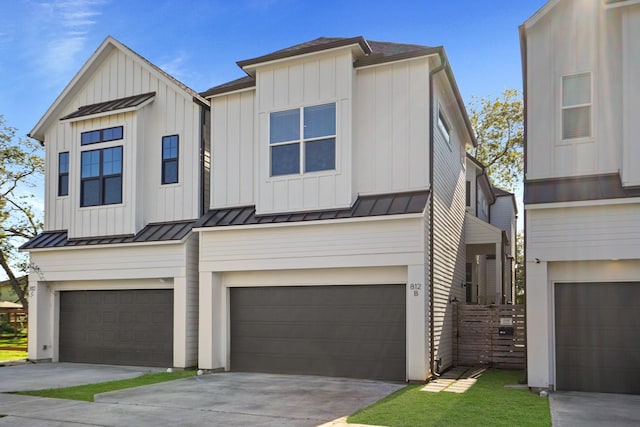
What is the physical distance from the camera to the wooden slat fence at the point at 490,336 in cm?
1369

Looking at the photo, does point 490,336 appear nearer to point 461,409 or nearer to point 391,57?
point 461,409

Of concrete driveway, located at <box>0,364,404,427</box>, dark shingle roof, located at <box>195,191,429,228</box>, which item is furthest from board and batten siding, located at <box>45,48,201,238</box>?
concrete driveway, located at <box>0,364,404,427</box>

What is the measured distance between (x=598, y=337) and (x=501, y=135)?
2359cm

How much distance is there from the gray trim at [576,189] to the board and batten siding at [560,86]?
0.13 metres

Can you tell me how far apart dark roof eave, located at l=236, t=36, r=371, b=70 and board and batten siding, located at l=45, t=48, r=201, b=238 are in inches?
86.0

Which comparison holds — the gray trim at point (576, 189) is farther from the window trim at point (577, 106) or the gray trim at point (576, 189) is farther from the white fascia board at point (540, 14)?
the white fascia board at point (540, 14)

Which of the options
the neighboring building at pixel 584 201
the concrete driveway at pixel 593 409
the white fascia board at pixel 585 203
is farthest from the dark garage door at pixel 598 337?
the white fascia board at pixel 585 203

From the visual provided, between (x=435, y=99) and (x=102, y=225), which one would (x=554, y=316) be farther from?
(x=102, y=225)

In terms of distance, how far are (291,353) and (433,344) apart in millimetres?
3191

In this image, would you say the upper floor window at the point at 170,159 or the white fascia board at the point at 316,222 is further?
the upper floor window at the point at 170,159

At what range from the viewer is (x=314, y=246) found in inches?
500

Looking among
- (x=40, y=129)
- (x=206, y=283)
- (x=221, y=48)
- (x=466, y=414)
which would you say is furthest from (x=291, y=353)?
(x=40, y=129)

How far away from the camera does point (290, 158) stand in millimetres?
13188

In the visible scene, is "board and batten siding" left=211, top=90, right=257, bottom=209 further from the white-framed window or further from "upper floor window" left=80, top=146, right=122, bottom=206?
the white-framed window
